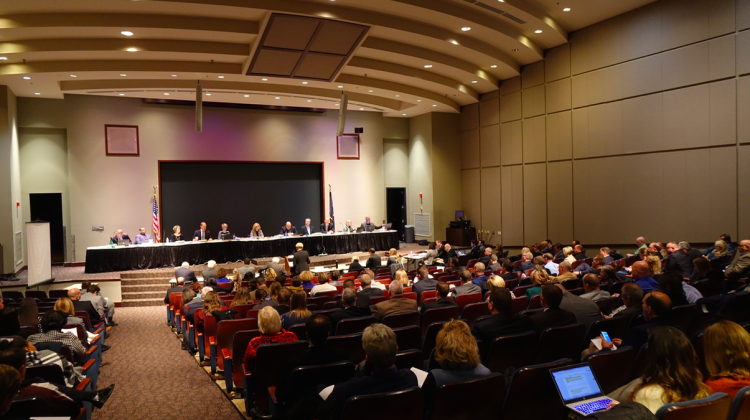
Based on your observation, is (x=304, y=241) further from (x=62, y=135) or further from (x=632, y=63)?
(x=632, y=63)

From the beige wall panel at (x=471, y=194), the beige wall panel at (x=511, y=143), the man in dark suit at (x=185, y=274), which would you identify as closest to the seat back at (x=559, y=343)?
the man in dark suit at (x=185, y=274)

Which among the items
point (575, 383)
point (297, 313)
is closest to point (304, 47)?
point (297, 313)

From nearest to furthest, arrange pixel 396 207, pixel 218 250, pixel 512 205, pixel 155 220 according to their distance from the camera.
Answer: pixel 218 250 → pixel 155 220 → pixel 512 205 → pixel 396 207

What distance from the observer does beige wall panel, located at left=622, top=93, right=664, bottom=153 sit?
1040cm

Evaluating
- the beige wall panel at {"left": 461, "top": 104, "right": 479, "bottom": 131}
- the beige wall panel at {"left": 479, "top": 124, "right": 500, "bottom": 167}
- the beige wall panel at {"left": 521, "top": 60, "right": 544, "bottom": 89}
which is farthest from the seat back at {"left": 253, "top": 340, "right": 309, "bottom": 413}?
the beige wall panel at {"left": 461, "top": 104, "right": 479, "bottom": 131}

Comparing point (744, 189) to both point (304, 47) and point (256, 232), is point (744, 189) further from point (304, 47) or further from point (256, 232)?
point (256, 232)

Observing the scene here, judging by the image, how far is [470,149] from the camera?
1623 centimetres

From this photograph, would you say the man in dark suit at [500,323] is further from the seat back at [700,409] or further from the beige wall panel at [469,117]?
the beige wall panel at [469,117]

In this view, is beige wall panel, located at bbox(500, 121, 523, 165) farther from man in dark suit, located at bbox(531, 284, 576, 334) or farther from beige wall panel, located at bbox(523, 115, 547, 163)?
man in dark suit, located at bbox(531, 284, 576, 334)

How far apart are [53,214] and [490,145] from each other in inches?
504

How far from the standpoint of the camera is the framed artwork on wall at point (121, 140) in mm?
13555

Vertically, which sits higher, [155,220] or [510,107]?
[510,107]

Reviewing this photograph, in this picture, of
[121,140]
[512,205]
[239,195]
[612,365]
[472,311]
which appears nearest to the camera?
[612,365]

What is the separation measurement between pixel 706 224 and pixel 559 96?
4712 mm
